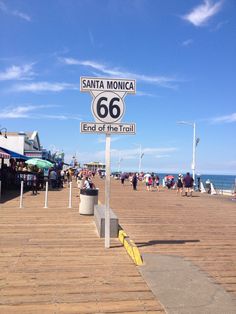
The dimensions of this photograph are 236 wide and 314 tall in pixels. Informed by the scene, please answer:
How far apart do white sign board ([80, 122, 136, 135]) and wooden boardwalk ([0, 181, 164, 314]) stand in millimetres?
2393

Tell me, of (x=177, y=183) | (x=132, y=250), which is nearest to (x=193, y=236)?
(x=132, y=250)

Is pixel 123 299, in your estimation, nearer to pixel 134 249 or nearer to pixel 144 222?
pixel 134 249

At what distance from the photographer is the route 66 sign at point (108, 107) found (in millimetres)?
8547

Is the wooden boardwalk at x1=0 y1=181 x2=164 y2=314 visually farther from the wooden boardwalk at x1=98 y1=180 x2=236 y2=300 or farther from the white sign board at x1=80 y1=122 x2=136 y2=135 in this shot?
the white sign board at x1=80 y1=122 x2=136 y2=135

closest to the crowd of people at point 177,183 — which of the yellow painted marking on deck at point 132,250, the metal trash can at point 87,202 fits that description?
the metal trash can at point 87,202

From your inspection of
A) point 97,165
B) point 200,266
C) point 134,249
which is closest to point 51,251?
point 134,249

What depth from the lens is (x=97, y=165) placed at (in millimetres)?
122875

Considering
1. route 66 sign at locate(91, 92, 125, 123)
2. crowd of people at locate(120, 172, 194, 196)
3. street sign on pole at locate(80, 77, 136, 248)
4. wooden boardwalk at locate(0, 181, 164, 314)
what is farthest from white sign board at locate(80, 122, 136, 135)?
crowd of people at locate(120, 172, 194, 196)

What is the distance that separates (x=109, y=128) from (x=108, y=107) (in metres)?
0.43

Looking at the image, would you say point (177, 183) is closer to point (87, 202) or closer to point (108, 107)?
point (87, 202)

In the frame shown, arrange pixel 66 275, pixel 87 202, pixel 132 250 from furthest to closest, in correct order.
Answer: pixel 87 202 < pixel 132 250 < pixel 66 275

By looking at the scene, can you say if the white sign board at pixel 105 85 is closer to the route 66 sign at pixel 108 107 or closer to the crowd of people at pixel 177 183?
the route 66 sign at pixel 108 107

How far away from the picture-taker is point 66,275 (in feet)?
21.5

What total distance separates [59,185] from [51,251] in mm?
25268
